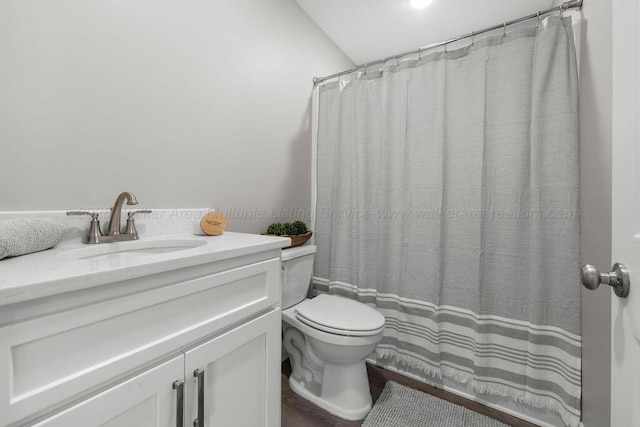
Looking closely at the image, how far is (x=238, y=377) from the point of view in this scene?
0.81 meters

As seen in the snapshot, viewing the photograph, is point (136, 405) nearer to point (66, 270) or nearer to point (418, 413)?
point (66, 270)

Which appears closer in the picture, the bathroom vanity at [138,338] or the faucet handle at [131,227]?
the bathroom vanity at [138,338]

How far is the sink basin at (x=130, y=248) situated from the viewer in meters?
0.79

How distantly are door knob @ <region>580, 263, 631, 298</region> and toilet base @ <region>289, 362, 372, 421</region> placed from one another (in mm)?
1107

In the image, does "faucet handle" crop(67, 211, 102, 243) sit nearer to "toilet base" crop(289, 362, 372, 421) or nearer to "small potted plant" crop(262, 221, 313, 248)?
"small potted plant" crop(262, 221, 313, 248)

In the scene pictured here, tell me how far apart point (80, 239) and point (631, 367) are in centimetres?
141

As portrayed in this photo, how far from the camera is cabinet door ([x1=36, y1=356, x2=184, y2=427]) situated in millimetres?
493

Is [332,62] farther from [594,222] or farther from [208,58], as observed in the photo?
[594,222]

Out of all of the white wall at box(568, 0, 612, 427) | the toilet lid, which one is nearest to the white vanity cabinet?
the toilet lid

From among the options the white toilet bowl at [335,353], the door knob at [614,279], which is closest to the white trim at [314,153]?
the white toilet bowl at [335,353]

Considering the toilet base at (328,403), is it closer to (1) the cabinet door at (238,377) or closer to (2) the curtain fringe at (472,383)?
(2) the curtain fringe at (472,383)

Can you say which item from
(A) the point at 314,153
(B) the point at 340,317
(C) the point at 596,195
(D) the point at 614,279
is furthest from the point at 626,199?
(A) the point at 314,153

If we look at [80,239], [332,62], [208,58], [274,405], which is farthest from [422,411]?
[332,62]

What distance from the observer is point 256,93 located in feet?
4.97
